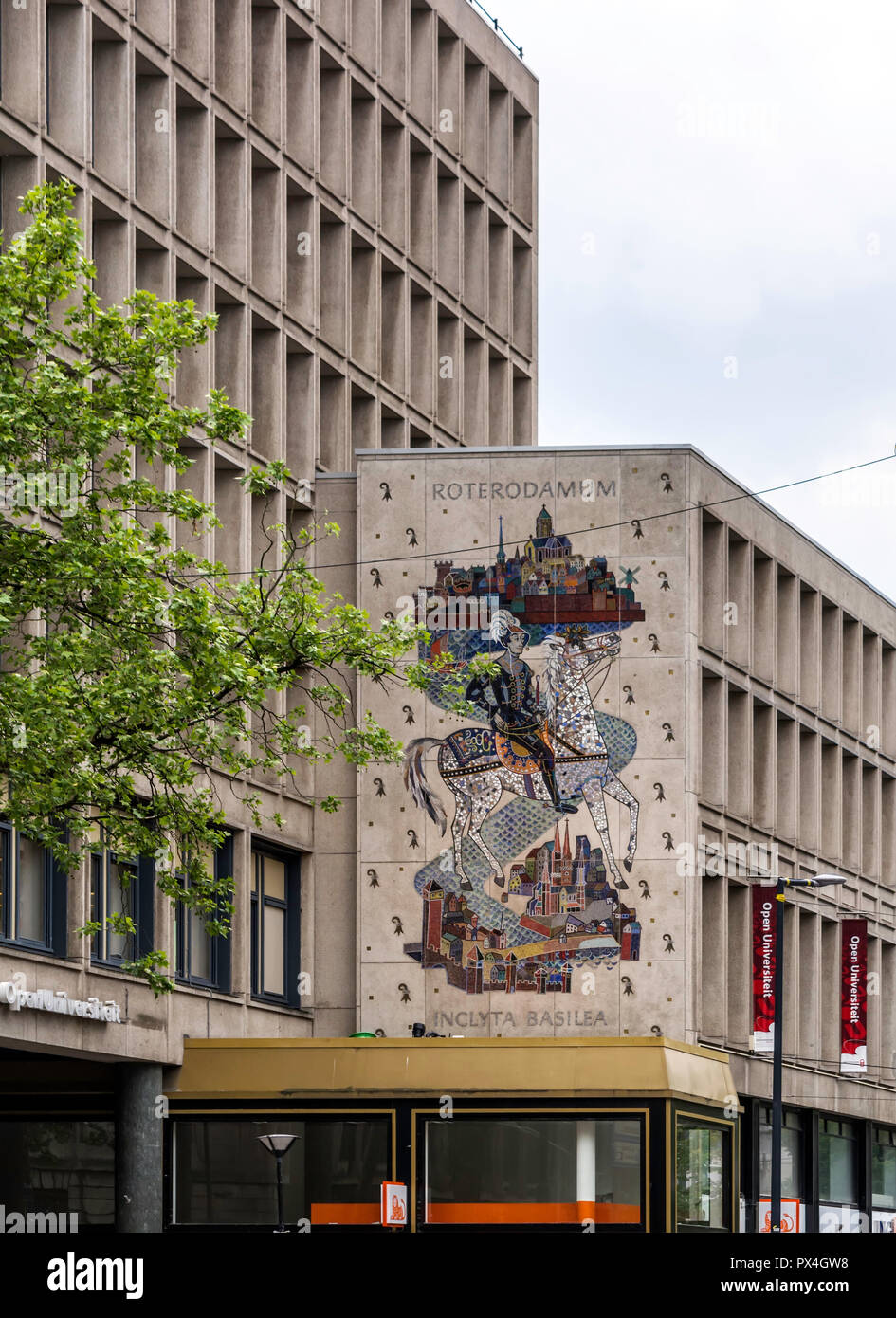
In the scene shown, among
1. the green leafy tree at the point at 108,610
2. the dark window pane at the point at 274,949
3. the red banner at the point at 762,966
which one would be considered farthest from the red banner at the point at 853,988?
the green leafy tree at the point at 108,610

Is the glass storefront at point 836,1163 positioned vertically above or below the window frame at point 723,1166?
below

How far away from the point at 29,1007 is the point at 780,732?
2251cm

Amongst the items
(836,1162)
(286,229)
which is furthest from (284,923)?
(836,1162)

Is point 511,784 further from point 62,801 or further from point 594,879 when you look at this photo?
point 62,801

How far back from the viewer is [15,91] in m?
32.9

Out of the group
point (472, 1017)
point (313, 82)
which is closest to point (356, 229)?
point (313, 82)

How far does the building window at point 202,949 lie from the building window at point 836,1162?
17640 millimetres

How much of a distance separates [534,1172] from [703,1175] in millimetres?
3298

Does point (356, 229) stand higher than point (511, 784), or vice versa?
point (356, 229)

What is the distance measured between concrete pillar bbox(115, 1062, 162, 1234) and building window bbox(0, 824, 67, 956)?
455cm

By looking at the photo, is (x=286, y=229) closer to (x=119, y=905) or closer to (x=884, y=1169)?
(x=119, y=905)

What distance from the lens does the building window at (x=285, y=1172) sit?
36.5m

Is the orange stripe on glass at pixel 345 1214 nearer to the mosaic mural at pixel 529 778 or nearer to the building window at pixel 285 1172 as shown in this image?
the building window at pixel 285 1172
